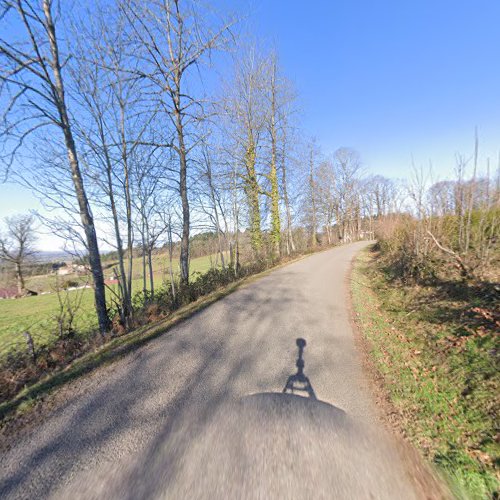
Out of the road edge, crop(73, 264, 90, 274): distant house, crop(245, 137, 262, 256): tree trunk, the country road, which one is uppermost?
crop(245, 137, 262, 256): tree trunk

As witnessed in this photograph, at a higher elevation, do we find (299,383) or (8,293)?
(299,383)

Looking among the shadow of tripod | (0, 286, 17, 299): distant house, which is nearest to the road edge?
the shadow of tripod

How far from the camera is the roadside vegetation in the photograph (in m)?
2.37

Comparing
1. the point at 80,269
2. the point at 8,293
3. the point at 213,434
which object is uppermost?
the point at 80,269

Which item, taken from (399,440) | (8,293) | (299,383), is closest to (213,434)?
(299,383)

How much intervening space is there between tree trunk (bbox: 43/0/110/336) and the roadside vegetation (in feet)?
22.7

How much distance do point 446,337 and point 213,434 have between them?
182 inches

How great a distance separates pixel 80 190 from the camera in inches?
247

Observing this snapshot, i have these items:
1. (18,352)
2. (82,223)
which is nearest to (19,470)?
(18,352)

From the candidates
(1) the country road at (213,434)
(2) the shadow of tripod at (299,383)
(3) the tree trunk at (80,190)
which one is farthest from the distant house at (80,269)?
(2) the shadow of tripod at (299,383)

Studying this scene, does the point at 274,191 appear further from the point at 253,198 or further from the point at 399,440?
the point at 399,440

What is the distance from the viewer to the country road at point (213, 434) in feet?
6.60

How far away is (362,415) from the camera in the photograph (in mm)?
2834

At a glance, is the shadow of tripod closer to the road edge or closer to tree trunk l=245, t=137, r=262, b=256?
the road edge
